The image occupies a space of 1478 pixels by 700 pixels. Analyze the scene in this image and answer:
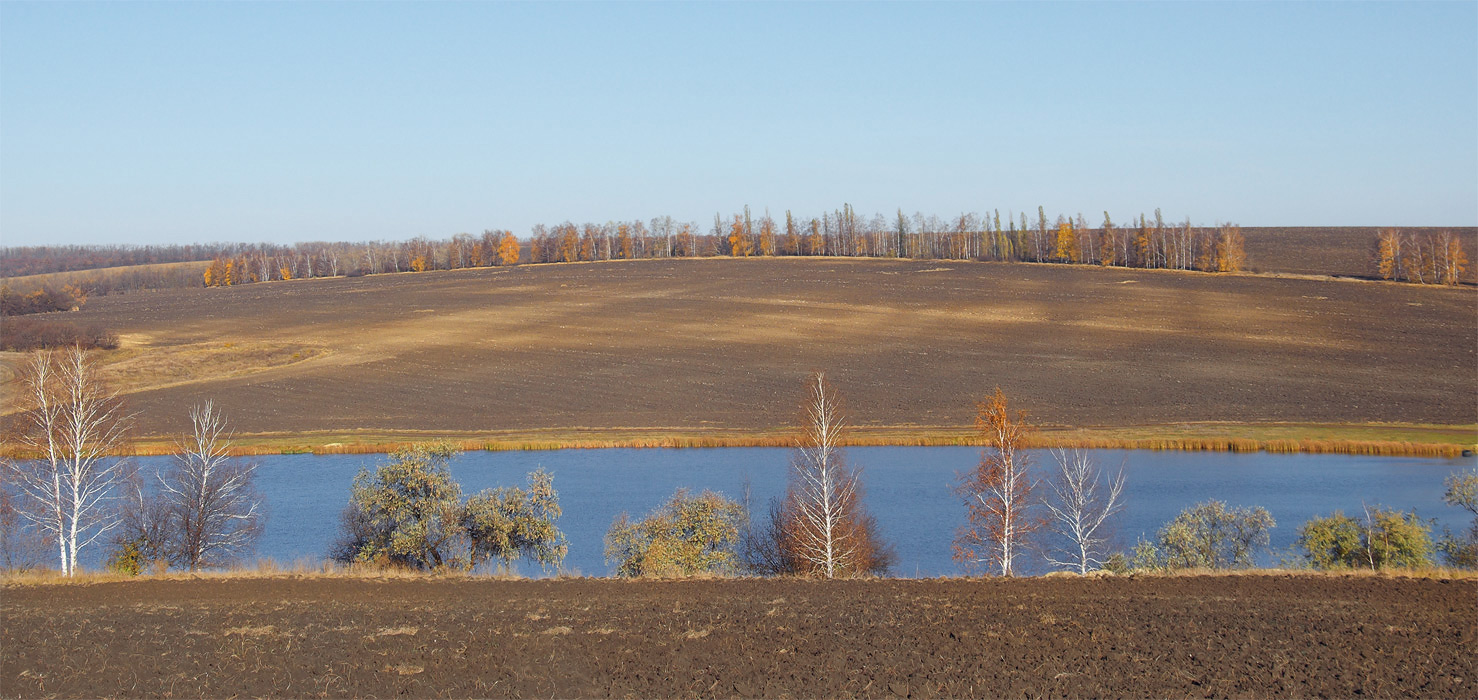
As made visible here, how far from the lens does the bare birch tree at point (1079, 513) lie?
84.2 feet

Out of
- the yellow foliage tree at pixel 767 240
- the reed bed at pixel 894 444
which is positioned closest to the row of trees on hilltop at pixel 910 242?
the yellow foliage tree at pixel 767 240

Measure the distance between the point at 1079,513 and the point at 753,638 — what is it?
1181cm

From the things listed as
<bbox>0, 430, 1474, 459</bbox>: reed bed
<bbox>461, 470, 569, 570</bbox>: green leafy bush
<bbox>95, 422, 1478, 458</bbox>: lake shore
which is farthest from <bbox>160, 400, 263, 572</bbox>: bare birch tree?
<bbox>95, 422, 1478, 458</bbox>: lake shore

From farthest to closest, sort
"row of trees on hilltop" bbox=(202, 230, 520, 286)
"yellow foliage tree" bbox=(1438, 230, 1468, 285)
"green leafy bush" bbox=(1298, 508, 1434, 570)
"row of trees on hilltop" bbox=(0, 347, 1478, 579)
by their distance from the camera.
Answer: "row of trees on hilltop" bbox=(202, 230, 520, 286), "yellow foliage tree" bbox=(1438, 230, 1468, 285), "row of trees on hilltop" bbox=(0, 347, 1478, 579), "green leafy bush" bbox=(1298, 508, 1434, 570)

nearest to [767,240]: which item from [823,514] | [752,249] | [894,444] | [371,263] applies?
[752,249]

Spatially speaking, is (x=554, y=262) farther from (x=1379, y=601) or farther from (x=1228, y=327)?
(x=1379, y=601)

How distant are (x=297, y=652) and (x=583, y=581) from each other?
19.9 ft

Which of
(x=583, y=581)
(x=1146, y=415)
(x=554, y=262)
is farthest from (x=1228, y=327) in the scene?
(x=554, y=262)

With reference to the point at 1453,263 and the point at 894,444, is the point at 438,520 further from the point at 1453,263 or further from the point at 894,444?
the point at 1453,263

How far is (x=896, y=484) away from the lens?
38.5 metres

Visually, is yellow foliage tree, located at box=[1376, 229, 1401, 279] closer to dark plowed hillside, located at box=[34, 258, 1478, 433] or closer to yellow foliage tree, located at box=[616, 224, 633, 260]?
dark plowed hillside, located at box=[34, 258, 1478, 433]

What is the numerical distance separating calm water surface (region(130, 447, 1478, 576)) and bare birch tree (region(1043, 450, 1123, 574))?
879 mm

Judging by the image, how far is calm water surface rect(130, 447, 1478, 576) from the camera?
32.0 metres

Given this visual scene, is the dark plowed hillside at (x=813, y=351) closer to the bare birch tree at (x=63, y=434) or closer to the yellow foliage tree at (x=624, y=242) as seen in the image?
the bare birch tree at (x=63, y=434)
